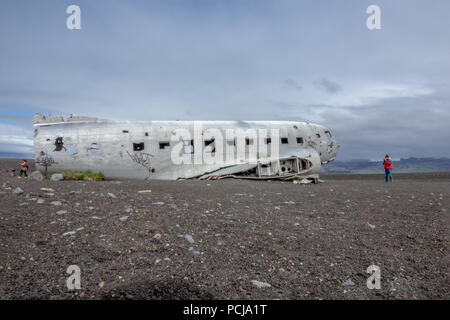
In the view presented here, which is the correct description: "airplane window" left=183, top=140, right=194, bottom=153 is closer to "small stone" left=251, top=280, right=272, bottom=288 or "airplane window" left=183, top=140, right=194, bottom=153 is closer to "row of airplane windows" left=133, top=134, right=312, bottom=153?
"row of airplane windows" left=133, top=134, right=312, bottom=153

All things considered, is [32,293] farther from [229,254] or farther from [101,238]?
[229,254]

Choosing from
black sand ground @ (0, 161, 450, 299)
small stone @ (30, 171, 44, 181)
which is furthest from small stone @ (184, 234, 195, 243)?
small stone @ (30, 171, 44, 181)

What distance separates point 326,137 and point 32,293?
20789 mm

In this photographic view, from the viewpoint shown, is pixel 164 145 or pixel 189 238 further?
pixel 164 145

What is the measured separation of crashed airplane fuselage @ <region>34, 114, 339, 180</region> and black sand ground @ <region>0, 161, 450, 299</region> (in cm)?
929

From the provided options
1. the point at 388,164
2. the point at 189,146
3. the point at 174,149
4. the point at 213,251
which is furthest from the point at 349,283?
the point at 388,164

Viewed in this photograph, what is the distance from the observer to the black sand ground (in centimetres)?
292

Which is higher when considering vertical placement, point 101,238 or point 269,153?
point 269,153

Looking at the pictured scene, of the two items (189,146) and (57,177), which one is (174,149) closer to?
(189,146)

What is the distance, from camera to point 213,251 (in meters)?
3.91

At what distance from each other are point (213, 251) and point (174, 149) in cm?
1336

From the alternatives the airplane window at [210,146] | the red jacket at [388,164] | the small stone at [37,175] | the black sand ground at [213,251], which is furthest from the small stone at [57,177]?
the red jacket at [388,164]
